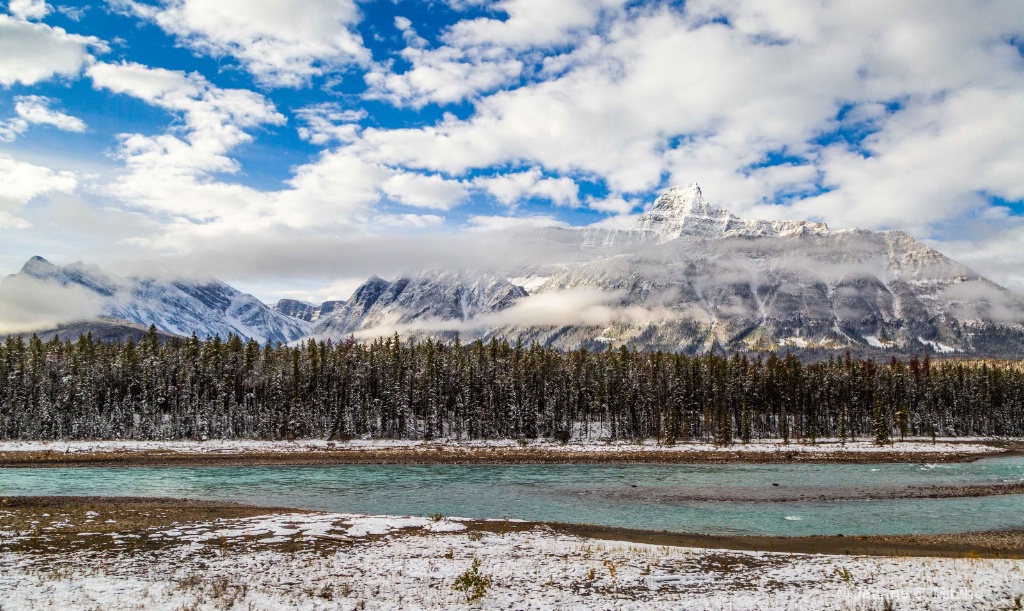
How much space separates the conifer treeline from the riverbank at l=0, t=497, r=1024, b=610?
3214 inches

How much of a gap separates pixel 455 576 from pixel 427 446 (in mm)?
81536

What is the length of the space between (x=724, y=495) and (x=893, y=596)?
1288 inches

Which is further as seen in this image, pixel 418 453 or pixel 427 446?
pixel 427 446

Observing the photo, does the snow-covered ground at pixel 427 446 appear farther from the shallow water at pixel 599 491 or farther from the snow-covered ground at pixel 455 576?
the snow-covered ground at pixel 455 576

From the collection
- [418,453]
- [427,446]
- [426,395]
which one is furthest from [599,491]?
[426,395]

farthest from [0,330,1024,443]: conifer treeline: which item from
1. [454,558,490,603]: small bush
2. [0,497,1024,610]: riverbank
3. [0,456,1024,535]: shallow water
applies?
[454,558,490,603]: small bush

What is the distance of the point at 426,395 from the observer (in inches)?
4764

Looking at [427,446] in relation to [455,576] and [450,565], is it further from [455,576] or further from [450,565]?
[455,576]

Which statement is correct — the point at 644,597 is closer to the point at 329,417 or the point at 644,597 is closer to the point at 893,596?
the point at 893,596

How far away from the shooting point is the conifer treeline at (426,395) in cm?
11012

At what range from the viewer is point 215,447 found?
9325 cm

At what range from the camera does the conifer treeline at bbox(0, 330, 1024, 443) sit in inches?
4336

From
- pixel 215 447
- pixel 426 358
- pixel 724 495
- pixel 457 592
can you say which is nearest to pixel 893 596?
pixel 457 592

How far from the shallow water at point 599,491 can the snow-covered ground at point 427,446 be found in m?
19.6
